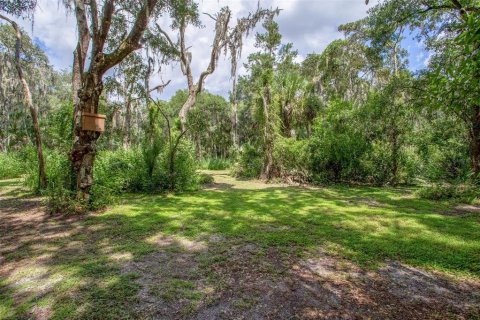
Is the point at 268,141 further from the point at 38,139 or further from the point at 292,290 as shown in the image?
the point at 292,290

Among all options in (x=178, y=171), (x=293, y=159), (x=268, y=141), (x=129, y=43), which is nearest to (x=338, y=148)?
(x=293, y=159)

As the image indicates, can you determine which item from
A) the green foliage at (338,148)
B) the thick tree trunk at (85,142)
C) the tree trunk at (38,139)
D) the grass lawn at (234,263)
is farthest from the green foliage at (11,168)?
the green foliage at (338,148)

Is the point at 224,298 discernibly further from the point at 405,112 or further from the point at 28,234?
the point at 405,112

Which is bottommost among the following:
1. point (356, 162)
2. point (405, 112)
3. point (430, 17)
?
point (356, 162)

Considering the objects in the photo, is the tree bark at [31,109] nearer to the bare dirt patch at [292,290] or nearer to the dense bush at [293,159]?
the bare dirt patch at [292,290]

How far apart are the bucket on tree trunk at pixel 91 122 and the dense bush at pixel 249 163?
7512 millimetres

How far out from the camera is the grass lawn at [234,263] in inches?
77.8

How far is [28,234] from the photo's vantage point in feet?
12.6

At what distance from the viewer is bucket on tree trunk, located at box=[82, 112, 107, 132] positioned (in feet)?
15.5

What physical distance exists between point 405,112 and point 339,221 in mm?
6286

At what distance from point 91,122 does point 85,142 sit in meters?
0.42

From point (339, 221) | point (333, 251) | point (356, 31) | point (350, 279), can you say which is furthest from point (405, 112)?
point (356, 31)

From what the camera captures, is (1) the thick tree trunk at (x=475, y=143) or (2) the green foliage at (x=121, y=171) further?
(1) the thick tree trunk at (x=475, y=143)

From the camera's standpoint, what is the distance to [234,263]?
2744 mm
